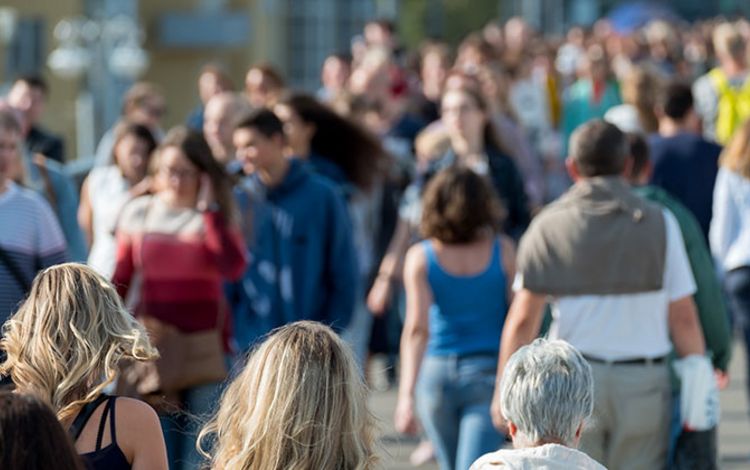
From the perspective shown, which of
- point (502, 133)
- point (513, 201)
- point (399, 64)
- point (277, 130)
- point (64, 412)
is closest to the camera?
point (64, 412)

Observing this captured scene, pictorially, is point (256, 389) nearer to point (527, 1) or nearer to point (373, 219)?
point (373, 219)

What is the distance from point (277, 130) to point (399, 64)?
9.32 m

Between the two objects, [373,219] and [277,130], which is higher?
→ [277,130]

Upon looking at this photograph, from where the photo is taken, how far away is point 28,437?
323cm

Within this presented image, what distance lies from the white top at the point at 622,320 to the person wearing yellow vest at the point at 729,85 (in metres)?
6.59

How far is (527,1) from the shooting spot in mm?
54938

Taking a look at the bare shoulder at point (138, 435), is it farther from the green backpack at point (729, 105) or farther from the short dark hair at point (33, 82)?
the green backpack at point (729, 105)

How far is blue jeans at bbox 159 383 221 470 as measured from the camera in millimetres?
7223

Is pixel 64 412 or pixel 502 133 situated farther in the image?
pixel 502 133

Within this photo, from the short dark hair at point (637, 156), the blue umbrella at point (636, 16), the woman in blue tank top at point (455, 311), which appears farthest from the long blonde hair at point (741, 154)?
the blue umbrella at point (636, 16)

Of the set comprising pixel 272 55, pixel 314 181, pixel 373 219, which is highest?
pixel 314 181

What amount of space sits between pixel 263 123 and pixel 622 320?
2.36 metres

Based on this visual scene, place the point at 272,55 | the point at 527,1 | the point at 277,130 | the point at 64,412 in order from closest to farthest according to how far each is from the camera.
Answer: the point at 64,412
the point at 277,130
the point at 272,55
the point at 527,1

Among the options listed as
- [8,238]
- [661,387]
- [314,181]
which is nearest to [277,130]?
[314,181]
